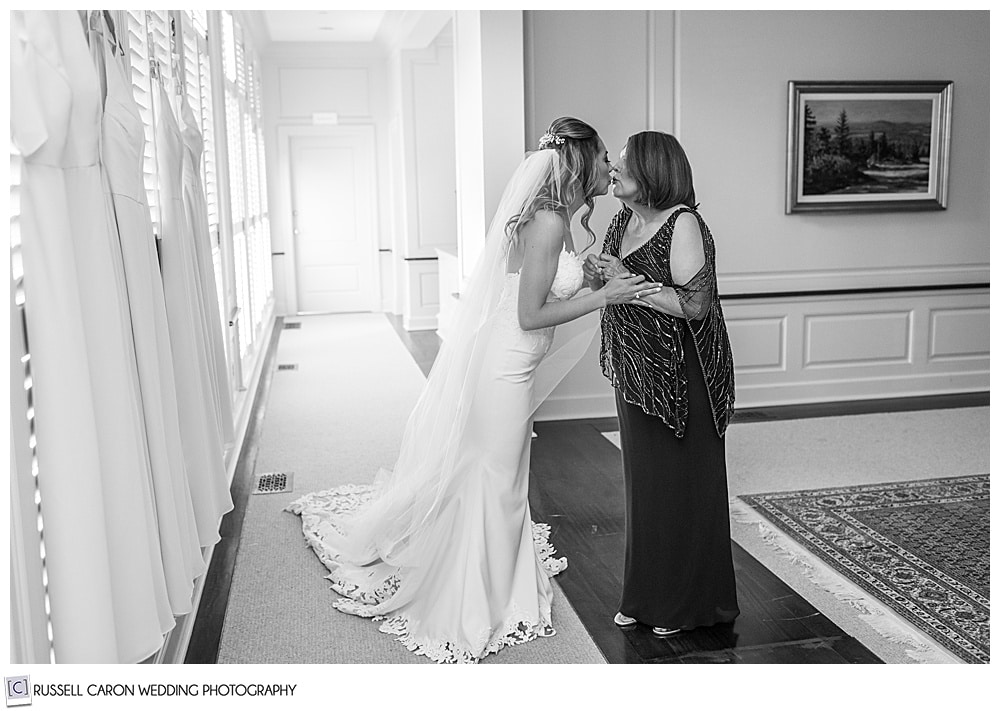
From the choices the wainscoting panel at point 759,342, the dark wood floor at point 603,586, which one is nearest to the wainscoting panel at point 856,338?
the wainscoting panel at point 759,342

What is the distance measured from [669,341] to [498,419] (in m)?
0.59

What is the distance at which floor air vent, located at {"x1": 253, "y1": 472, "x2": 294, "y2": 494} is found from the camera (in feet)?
14.9

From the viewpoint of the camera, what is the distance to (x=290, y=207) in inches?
452

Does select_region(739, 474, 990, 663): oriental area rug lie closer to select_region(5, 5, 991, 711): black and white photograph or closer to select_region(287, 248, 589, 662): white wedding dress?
select_region(5, 5, 991, 711): black and white photograph

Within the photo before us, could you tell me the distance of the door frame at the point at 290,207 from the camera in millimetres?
11289

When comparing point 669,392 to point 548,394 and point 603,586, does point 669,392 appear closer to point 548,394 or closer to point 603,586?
point 548,394

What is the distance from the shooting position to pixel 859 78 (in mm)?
5914

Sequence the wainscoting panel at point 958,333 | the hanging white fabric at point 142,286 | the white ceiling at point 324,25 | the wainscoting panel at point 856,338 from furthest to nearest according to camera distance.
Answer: the white ceiling at point 324,25, the wainscoting panel at point 958,333, the wainscoting panel at point 856,338, the hanging white fabric at point 142,286

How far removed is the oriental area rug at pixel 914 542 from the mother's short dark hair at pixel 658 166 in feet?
5.15
